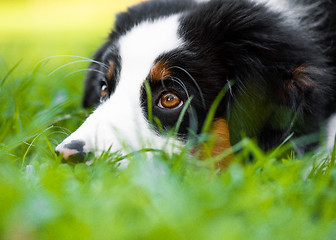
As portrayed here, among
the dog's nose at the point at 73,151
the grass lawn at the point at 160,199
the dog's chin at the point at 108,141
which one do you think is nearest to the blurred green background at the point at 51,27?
the dog's chin at the point at 108,141

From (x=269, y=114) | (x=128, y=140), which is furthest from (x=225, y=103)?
(x=128, y=140)

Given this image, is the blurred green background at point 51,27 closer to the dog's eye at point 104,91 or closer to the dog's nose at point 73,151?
the dog's eye at point 104,91

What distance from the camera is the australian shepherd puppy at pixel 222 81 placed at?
2455 millimetres

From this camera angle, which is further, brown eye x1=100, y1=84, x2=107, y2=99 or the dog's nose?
brown eye x1=100, y1=84, x2=107, y2=99

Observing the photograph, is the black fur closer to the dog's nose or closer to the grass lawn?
the grass lawn

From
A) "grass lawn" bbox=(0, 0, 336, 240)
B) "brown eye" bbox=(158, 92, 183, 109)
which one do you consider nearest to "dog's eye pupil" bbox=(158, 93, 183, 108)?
"brown eye" bbox=(158, 92, 183, 109)

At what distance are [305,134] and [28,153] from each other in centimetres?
148

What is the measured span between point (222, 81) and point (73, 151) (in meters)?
0.94

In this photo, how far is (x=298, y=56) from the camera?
252 centimetres

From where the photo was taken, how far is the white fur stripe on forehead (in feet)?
8.25

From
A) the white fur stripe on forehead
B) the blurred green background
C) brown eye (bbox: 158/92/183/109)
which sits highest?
the blurred green background

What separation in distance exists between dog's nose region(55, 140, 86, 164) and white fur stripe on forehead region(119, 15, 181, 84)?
1.81 feet

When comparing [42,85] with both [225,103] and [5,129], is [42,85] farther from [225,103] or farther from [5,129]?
[225,103]

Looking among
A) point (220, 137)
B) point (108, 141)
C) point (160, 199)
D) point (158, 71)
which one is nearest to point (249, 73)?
point (220, 137)
